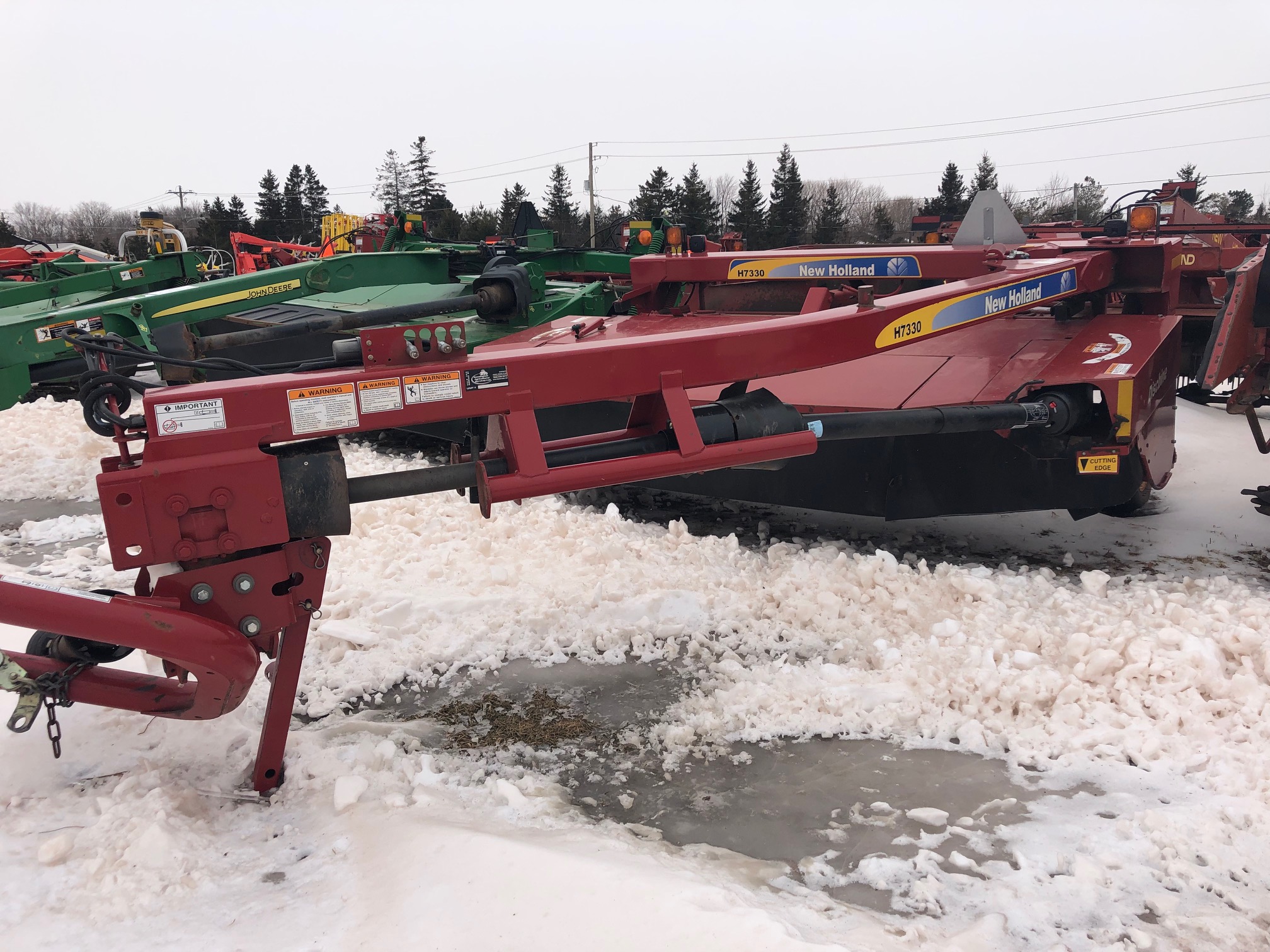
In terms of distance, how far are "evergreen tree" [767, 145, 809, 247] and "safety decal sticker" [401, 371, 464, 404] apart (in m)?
36.6

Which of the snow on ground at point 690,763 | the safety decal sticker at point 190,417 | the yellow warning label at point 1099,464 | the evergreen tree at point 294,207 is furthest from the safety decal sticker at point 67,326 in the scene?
the evergreen tree at point 294,207

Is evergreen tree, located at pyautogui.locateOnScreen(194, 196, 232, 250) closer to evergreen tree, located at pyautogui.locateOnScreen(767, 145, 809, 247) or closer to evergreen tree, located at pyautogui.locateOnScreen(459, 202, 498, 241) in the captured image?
evergreen tree, located at pyautogui.locateOnScreen(459, 202, 498, 241)

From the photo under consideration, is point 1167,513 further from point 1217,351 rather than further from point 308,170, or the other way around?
point 308,170

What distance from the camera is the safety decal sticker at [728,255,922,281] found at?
5.14 metres

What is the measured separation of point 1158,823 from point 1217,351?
2.84m

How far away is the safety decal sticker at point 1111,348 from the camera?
4.50 metres

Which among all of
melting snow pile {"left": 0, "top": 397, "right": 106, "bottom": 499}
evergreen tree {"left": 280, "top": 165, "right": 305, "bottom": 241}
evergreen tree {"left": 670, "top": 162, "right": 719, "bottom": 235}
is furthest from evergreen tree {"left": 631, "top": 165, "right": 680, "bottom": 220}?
melting snow pile {"left": 0, "top": 397, "right": 106, "bottom": 499}

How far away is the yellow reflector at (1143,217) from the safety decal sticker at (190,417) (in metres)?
5.60

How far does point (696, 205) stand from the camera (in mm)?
36750

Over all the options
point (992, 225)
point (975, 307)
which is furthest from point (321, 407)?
point (992, 225)

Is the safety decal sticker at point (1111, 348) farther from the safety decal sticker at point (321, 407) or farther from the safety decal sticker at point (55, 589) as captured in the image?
the safety decal sticker at point (55, 589)

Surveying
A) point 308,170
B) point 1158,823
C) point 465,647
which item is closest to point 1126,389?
point 1158,823

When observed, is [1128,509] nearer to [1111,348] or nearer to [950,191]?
[1111,348]

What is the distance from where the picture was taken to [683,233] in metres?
9.29
